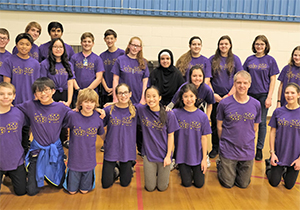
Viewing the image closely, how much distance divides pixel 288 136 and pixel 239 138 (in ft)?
1.73

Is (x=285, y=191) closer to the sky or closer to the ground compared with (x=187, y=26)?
closer to the ground

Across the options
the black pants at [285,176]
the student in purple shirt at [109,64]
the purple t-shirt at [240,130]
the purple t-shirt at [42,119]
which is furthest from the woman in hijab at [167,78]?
the black pants at [285,176]

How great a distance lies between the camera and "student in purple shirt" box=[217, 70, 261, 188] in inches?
114

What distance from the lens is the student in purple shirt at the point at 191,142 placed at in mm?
2875

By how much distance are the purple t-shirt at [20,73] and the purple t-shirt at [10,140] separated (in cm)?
56

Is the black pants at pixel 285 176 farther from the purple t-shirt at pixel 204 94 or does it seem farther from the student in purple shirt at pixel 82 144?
the student in purple shirt at pixel 82 144

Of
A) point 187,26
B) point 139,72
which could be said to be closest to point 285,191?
point 139,72

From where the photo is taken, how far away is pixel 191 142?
9.45 ft

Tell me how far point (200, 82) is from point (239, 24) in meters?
3.31

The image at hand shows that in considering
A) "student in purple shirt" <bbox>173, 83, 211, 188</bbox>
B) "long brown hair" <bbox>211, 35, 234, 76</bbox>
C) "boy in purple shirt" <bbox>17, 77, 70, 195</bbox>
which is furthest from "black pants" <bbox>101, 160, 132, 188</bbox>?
"long brown hair" <bbox>211, 35, 234, 76</bbox>

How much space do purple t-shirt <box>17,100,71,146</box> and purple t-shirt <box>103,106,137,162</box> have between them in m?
0.54

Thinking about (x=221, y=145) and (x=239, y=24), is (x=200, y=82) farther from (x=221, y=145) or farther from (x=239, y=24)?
(x=239, y=24)

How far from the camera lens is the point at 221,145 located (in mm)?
3014

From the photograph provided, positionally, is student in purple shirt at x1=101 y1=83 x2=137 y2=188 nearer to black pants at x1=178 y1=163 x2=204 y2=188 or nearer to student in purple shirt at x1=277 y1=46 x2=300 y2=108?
black pants at x1=178 y1=163 x2=204 y2=188
